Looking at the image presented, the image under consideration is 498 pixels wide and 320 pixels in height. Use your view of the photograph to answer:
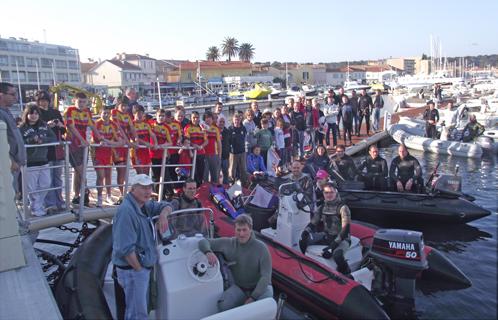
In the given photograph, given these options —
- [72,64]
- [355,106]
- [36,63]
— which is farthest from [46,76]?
[355,106]

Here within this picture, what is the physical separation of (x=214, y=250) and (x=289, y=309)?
111cm

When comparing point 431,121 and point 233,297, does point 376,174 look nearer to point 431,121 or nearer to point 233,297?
point 233,297

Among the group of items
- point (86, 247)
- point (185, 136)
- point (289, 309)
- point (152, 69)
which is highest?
point (152, 69)

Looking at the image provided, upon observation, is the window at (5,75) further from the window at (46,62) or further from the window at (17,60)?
the window at (46,62)

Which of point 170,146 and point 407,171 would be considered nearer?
point 170,146

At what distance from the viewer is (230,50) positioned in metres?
104

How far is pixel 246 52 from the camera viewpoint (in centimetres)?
10494

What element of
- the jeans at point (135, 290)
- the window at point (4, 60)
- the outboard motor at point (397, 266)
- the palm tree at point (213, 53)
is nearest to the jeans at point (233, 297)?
the jeans at point (135, 290)

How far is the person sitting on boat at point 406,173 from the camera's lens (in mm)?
9773

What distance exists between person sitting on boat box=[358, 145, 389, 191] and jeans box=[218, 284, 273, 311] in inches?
245

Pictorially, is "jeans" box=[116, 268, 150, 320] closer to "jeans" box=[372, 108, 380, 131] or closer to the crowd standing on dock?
the crowd standing on dock

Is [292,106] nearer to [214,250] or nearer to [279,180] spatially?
[279,180]

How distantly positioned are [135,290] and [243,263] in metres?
1.22

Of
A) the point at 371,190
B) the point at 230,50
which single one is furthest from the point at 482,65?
the point at 371,190
